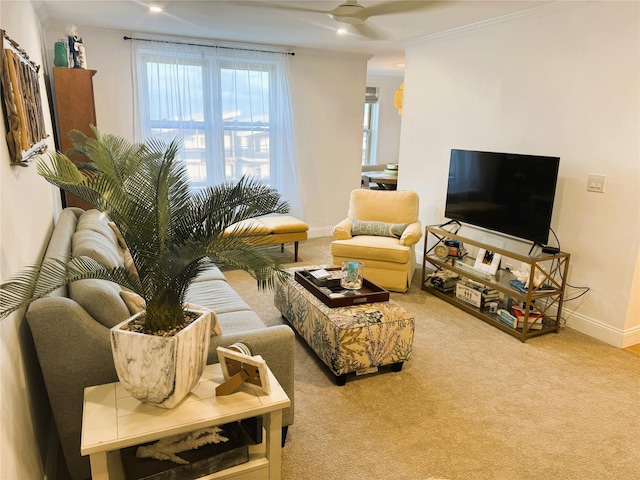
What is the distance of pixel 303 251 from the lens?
5395 millimetres

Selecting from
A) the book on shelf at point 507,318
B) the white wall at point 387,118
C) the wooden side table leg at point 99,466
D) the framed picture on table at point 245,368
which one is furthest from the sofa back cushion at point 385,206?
the white wall at point 387,118

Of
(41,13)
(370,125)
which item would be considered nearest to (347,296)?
(41,13)

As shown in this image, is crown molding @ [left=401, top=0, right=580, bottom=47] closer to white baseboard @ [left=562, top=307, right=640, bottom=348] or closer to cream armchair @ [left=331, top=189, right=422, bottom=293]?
cream armchair @ [left=331, top=189, right=422, bottom=293]

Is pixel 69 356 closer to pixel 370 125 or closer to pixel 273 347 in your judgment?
pixel 273 347

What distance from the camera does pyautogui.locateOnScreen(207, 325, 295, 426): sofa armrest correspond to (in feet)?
6.22

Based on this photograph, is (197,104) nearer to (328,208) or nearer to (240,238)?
(328,208)

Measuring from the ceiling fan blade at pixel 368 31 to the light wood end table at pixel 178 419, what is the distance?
138 inches

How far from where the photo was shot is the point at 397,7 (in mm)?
3514

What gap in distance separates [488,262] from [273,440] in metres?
2.56

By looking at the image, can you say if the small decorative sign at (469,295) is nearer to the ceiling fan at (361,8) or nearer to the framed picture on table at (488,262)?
the framed picture on table at (488,262)

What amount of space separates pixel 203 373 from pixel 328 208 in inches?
181

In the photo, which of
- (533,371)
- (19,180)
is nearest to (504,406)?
(533,371)

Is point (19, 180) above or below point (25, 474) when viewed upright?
above

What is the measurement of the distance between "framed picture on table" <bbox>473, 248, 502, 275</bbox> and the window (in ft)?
17.6
